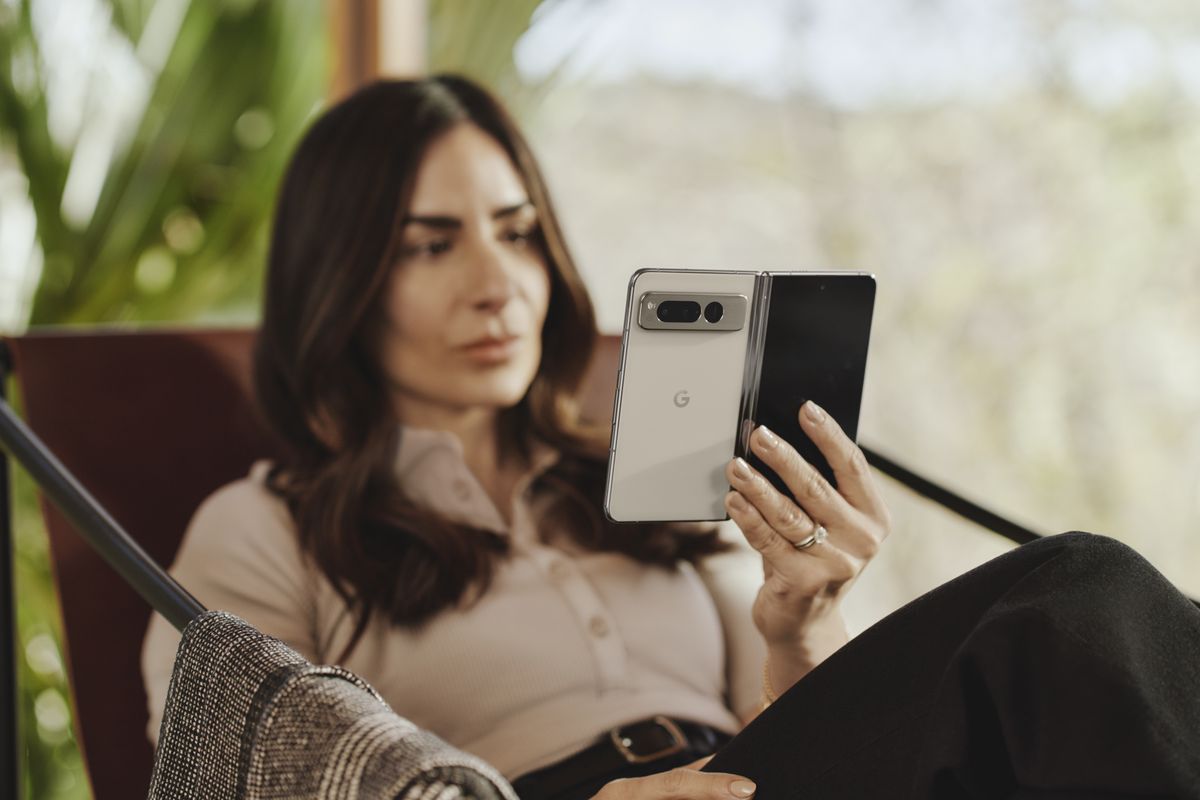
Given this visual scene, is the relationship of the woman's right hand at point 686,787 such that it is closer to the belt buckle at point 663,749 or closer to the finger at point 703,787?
the finger at point 703,787

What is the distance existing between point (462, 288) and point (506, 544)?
10.3 inches

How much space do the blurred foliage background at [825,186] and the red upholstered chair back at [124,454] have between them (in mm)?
411

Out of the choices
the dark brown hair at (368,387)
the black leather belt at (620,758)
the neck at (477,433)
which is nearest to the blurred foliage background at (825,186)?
the dark brown hair at (368,387)

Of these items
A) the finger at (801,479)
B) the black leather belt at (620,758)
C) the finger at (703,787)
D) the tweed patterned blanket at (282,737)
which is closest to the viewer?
the tweed patterned blanket at (282,737)

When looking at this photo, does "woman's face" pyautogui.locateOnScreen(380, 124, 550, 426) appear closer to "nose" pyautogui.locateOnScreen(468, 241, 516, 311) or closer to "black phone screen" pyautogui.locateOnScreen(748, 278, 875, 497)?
"nose" pyautogui.locateOnScreen(468, 241, 516, 311)

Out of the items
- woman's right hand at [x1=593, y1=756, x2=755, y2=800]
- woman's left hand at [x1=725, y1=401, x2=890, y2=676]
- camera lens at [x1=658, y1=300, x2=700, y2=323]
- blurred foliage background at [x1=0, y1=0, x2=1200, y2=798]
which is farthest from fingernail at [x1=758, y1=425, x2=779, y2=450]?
blurred foliage background at [x1=0, y1=0, x2=1200, y2=798]

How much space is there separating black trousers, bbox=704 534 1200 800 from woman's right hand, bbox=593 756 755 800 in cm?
2

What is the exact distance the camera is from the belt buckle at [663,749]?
0.99 meters

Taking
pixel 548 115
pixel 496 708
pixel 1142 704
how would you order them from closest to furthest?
pixel 1142 704 → pixel 496 708 → pixel 548 115

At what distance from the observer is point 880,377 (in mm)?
2160

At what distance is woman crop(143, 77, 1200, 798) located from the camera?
0.73 metres

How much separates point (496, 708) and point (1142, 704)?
22.7 inches

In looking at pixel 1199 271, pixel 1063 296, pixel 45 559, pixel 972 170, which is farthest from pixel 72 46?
pixel 1199 271

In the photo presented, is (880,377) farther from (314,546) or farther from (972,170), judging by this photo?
(314,546)
